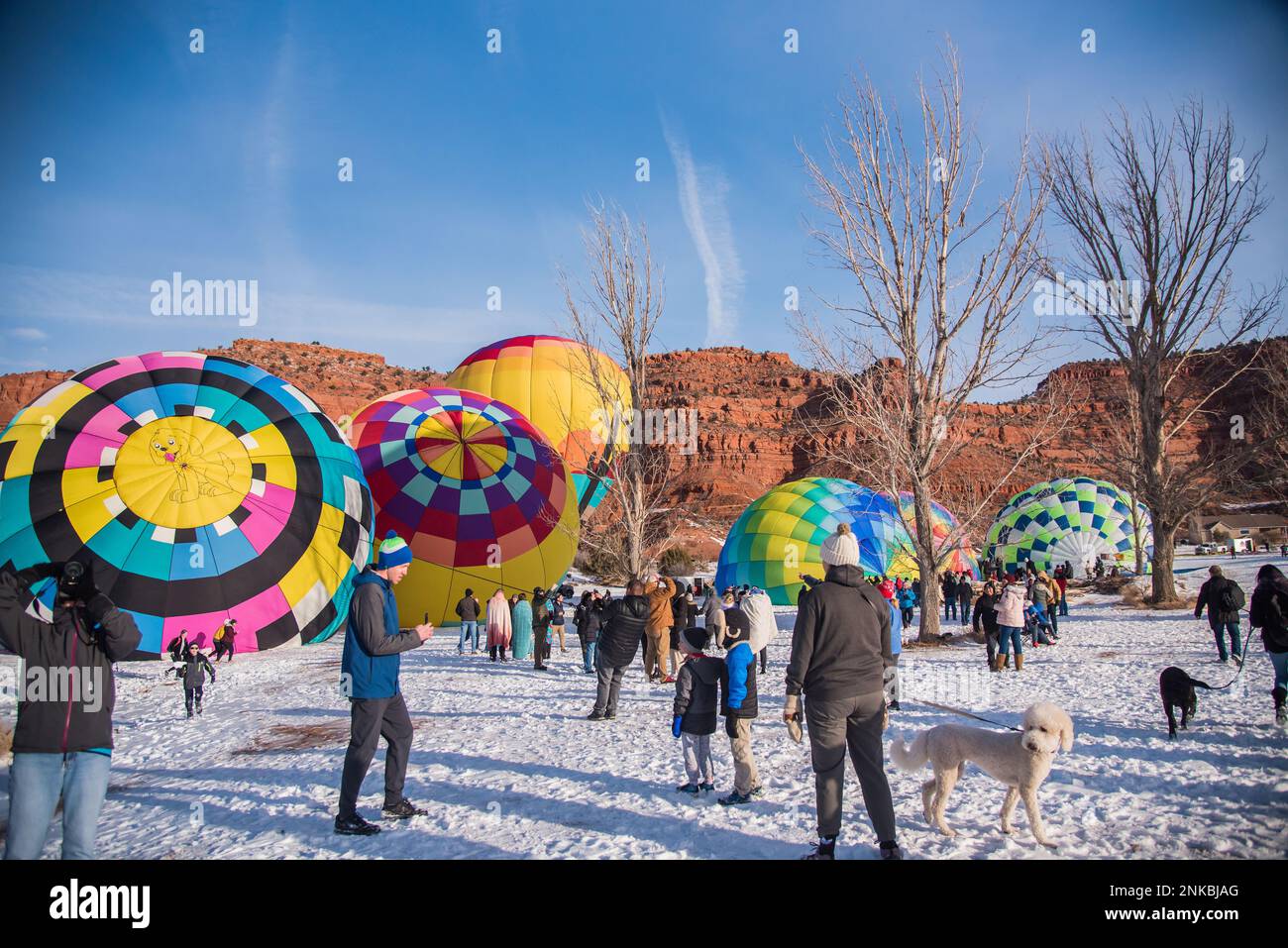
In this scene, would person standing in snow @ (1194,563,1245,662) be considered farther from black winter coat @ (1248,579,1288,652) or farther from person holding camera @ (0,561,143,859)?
Answer: person holding camera @ (0,561,143,859)

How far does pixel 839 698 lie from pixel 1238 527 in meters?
86.0

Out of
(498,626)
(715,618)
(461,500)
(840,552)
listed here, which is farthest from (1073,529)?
(840,552)

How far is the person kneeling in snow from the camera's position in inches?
214

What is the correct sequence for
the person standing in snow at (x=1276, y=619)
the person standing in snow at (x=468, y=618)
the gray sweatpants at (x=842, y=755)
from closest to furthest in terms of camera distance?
the gray sweatpants at (x=842, y=755) < the person standing in snow at (x=1276, y=619) < the person standing in snow at (x=468, y=618)

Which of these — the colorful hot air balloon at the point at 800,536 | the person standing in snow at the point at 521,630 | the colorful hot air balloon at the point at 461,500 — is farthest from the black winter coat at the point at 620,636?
the colorful hot air balloon at the point at 800,536

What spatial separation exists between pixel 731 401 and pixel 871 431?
100.0 m

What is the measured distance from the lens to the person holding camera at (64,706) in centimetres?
364

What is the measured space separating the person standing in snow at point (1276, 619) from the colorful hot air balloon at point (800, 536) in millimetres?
14748

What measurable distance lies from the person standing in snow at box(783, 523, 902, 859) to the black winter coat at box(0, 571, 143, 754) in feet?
10.9

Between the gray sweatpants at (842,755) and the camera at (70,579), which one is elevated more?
the camera at (70,579)

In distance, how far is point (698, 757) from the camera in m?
5.69

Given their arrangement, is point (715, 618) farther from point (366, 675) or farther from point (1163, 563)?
point (1163, 563)

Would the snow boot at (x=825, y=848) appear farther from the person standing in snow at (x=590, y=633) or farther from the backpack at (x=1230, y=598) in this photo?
the person standing in snow at (x=590, y=633)
